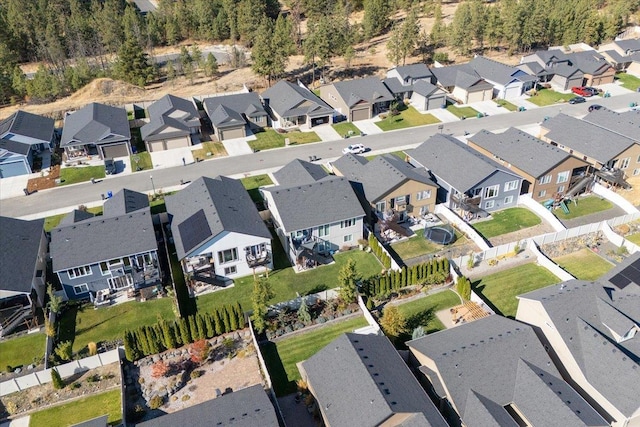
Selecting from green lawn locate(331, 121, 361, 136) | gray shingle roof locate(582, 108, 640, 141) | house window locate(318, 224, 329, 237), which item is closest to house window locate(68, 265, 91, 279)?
house window locate(318, 224, 329, 237)

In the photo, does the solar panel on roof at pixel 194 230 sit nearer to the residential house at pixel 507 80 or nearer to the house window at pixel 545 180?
the house window at pixel 545 180

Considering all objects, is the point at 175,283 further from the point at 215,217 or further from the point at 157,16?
the point at 157,16

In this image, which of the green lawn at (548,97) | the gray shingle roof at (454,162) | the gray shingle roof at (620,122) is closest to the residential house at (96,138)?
the gray shingle roof at (454,162)

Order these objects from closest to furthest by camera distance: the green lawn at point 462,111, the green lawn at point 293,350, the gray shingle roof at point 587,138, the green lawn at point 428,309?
the green lawn at point 293,350 → the green lawn at point 428,309 → the gray shingle roof at point 587,138 → the green lawn at point 462,111

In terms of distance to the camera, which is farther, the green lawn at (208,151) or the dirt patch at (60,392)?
the green lawn at (208,151)

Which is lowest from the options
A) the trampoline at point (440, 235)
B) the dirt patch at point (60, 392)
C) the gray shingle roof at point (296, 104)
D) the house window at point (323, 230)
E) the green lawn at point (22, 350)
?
the dirt patch at point (60, 392)

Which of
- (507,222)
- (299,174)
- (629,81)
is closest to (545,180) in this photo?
(507,222)

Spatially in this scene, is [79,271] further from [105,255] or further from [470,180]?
[470,180]
